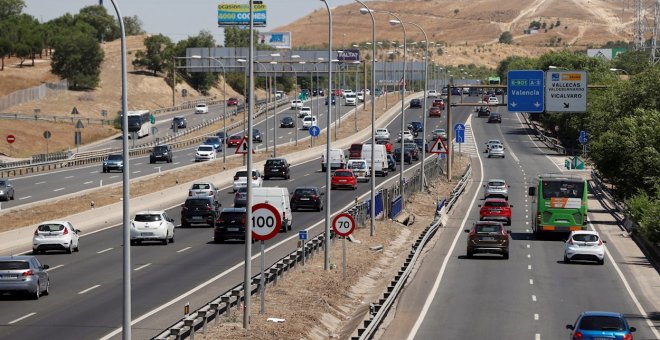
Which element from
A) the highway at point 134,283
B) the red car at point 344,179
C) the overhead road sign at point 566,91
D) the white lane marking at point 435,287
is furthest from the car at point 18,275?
the red car at point 344,179

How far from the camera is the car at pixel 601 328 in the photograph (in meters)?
25.6

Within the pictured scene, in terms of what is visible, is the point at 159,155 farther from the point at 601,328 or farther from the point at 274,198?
the point at 601,328

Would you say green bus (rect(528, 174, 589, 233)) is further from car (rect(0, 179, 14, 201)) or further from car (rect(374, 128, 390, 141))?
car (rect(374, 128, 390, 141))

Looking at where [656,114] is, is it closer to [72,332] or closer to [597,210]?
[597,210]

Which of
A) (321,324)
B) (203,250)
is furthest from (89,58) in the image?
(321,324)

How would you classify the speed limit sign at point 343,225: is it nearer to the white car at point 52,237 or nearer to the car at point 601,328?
the car at point 601,328

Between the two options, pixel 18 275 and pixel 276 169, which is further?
pixel 276 169

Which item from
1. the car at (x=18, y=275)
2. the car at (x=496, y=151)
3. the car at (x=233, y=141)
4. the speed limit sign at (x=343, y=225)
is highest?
the speed limit sign at (x=343, y=225)

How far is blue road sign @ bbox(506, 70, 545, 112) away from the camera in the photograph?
230ft

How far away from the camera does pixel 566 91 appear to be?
6988 cm

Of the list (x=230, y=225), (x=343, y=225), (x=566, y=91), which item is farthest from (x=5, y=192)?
(x=343, y=225)

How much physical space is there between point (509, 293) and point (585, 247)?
10139mm

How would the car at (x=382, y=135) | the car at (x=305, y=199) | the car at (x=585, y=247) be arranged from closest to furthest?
the car at (x=585, y=247), the car at (x=305, y=199), the car at (x=382, y=135)

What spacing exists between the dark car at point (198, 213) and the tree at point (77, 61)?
113423 mm
